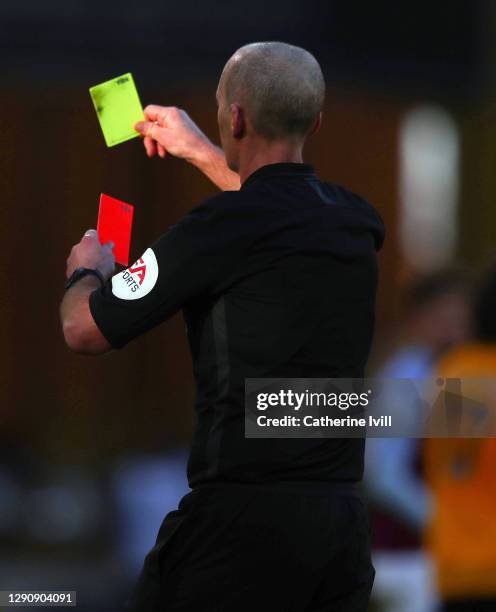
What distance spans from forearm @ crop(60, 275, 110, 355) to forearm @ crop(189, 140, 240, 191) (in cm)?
71

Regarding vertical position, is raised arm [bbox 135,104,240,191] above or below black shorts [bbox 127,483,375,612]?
above

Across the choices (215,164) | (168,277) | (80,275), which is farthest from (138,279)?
(215,164)

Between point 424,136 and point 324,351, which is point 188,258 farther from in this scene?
point 424,136

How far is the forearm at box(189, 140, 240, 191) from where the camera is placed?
12.3 feet

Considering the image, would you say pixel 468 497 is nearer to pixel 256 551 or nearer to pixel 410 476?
pixel 410 476

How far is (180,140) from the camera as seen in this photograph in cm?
375

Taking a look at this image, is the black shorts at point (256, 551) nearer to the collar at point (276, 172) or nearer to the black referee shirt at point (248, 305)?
the black referee shirt at point (248, 305)

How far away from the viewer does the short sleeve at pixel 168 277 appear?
9.88 feet

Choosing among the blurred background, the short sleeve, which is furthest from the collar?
the blurred background

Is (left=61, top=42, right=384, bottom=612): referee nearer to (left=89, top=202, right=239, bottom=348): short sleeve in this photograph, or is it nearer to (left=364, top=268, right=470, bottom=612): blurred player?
(left=89, top=202, right=239, bottom=348): short sleeve

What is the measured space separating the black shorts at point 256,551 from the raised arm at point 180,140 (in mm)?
976

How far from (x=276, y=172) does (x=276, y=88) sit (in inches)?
7.0

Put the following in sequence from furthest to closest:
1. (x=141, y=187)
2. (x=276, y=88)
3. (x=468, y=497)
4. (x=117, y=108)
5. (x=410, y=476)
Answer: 1. (x=141, y=187)
2. (x=410, y=476)
3. (x=468, y=497)
4. (x=117, y=108)
5. (x=276, y=88)

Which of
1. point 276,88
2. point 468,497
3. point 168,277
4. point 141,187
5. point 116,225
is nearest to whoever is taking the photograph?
point 168,277
